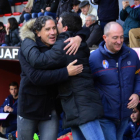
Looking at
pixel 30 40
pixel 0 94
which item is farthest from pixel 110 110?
pixel 0 94

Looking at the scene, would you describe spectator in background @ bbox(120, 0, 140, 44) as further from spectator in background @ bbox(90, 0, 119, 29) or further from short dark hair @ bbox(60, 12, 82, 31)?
short dark hair @ bbox(60, 12, 82, 31)

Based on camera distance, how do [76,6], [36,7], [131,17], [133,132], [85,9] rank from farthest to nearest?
[36,7]
[76,6]
[85,9]
[131,17]
[133,132]

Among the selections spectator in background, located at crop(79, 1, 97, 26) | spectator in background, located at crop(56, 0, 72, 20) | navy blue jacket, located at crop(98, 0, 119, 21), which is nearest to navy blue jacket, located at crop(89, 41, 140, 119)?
navy blue jacket, located at crop(98, 0, 119, 21)

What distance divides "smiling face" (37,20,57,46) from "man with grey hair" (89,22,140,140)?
39cm

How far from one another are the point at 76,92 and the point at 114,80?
1.28ft

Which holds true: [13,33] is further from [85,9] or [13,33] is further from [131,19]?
[131,19]

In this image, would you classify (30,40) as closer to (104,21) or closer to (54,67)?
(54,67)

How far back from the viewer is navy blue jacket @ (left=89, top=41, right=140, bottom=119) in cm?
267

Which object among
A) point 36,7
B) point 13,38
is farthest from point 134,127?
point 36,7

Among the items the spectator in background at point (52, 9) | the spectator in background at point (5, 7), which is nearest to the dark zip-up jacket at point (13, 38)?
the spectator in background at point (52, 9)

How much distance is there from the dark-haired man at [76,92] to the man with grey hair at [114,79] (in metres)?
0.16

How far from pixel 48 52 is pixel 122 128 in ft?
3.28

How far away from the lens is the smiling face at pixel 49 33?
8.88 ft

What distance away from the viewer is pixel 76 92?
2469mm
